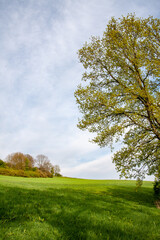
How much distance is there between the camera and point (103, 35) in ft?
45.4

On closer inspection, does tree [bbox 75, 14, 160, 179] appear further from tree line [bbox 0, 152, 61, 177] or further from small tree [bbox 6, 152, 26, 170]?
small tree [bbox 6, 152, 26, 170]

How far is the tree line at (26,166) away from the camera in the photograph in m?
45.7

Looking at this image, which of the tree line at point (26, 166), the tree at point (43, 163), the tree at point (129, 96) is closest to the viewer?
the tree at point (129, 96)

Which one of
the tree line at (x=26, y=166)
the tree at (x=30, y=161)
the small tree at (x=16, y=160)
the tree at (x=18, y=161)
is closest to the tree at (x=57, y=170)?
the tree line at (x=26, y=166)

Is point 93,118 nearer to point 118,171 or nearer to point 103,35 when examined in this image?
point 118,171

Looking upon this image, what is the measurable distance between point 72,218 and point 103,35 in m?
14.6

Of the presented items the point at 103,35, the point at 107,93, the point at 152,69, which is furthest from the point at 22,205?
the point at 103,35

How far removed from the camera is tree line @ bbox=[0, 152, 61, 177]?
4569cm

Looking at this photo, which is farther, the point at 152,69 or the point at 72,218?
the point at 152,69

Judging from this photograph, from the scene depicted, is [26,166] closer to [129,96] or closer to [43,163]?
[43,163]

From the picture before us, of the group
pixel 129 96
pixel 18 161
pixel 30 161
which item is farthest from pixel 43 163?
pixel 129 96

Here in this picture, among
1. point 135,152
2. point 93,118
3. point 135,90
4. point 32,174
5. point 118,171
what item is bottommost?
point 32,174

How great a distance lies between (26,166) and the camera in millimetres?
60844

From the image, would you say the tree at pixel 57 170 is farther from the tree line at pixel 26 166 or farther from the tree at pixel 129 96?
the tree at pixel 129 96
